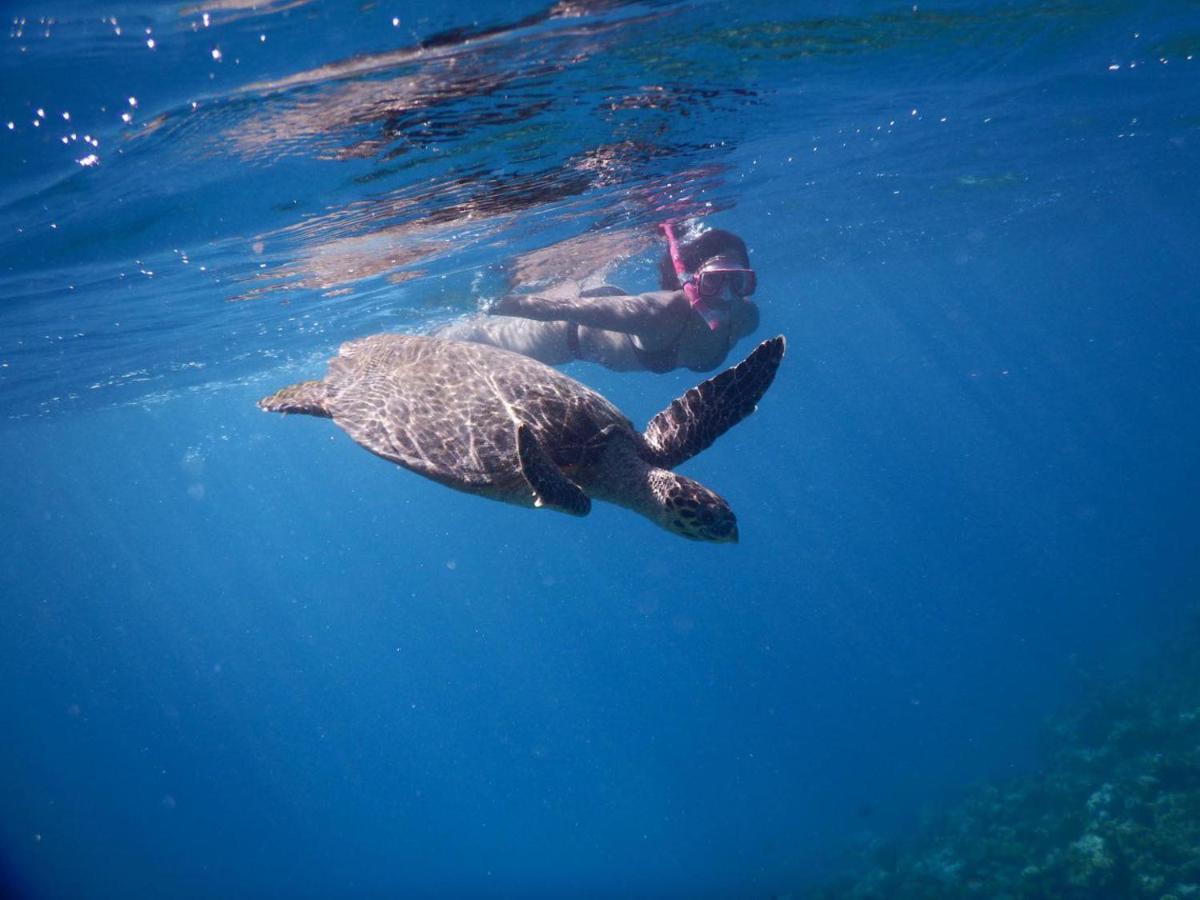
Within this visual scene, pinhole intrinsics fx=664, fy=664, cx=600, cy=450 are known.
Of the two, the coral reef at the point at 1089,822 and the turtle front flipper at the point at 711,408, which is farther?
the coral reef at the point at 1089,822

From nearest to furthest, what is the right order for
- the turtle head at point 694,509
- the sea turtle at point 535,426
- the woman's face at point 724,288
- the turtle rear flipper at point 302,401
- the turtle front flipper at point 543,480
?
the turtle front flipper at point 543,480, the turtle head at point 694,509, the sea turtle at point 535,426, the turtle rear flipper at point 302,401, the woman's face at point 724,288

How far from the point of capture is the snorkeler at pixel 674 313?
995 cm

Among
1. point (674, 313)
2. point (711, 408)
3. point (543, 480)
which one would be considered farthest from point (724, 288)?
point (543, 480)

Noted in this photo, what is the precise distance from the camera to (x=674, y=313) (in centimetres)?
1056

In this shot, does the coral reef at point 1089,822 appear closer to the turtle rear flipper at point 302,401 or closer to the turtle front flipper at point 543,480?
the turtle front flipper at point 543,480

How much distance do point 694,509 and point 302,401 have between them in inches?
167

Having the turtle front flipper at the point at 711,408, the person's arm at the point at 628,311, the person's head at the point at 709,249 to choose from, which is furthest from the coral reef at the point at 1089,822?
the person's head at the point at 709,249

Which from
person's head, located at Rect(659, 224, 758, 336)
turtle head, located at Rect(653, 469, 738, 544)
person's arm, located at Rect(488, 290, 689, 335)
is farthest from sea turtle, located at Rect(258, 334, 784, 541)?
person's arm, located at Rect(488, 290, 689, 335)

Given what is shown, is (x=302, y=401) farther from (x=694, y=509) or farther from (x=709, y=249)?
(x=709, y=249)

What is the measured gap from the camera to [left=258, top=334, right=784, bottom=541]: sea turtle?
211 inches

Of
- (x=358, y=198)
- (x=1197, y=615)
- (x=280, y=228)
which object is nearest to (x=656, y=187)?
(x=358, y=198)

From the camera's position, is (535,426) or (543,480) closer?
(543,480)

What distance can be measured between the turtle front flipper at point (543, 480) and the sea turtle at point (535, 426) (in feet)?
0.19

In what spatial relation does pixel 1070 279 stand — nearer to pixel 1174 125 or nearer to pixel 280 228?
pixel 1174 125
